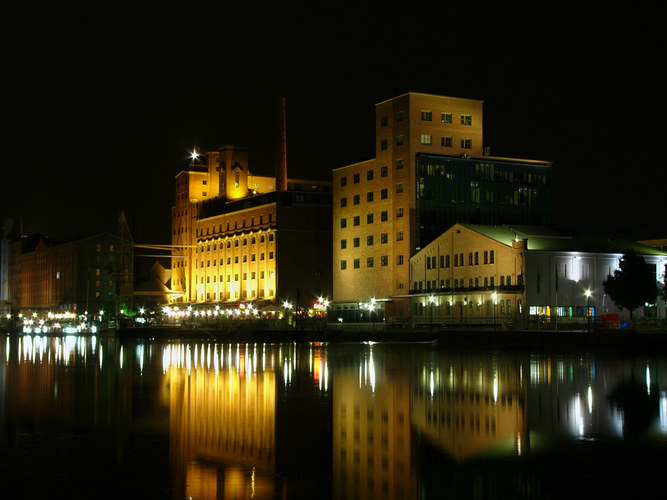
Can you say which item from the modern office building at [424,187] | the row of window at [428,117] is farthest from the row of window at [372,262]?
the row of window at [428,117]

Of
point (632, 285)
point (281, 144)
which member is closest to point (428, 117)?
point (632, 285)

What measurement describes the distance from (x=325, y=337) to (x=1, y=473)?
229 ft

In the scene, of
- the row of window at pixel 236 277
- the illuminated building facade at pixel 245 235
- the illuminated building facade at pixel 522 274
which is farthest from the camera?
the row of window at pixel 236 277

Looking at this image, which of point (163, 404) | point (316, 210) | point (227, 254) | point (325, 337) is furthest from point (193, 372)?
point (227, 254)

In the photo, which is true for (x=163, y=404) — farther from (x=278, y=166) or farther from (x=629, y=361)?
(x=278, y=166)

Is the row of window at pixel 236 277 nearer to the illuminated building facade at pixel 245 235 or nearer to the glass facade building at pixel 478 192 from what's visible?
the illuminated building facade at pixel 245 235

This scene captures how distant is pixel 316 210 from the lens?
121 meters

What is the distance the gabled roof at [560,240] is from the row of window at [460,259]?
1.64m

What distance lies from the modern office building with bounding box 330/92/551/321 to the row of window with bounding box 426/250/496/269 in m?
4.44

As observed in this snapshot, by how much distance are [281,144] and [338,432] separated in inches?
4315

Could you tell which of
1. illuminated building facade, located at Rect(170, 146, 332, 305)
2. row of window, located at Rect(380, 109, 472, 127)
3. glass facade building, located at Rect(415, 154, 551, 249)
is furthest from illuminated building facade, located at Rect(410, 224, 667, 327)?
illuminated building facade, located at Rect(170, 146, 332, 305)

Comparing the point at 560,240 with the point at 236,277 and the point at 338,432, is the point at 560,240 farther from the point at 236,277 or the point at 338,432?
the point at 236,277

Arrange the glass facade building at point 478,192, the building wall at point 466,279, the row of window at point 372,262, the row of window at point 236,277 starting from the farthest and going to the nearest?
the row of window at point 236,277, the row of window at point 372,262, the glass facade building at point 478,192, the building wall at point 466,279

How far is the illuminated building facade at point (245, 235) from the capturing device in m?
120
